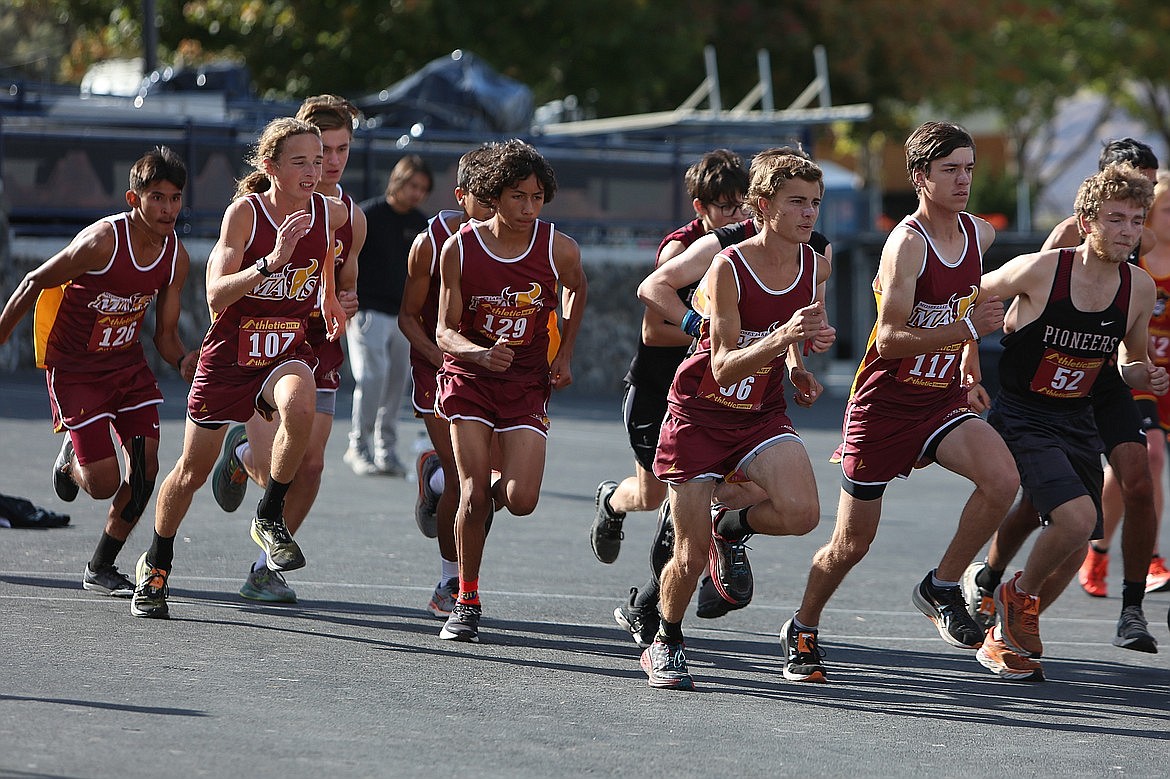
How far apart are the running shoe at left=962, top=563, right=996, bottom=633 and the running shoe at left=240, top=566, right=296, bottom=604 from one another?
294 centimetres

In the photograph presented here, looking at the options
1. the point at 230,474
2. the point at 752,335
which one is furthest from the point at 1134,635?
the point at 230,474

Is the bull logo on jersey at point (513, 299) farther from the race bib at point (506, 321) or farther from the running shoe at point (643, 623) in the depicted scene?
the running shoe at point (643, 623)

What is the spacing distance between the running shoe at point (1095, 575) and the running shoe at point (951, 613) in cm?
277

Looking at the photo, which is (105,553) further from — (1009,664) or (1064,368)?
(1064,368)

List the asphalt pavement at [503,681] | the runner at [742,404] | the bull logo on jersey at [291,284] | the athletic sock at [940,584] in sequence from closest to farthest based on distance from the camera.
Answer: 1. the asphalt pavement at [503,681]
2. the runner at [742,404]
3. the athletic sock at [940,584]
4. the bull logo on jersey at [291,284]

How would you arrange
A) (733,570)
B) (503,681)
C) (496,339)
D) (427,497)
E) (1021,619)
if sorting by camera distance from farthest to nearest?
1. (427,497)
2. (496,339)
3. (1021,619)
4. (733,570)
5. (503,681)

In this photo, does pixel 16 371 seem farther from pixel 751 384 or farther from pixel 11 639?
pixel 751 384

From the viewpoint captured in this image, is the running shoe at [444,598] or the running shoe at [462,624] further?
the running shoe at [444,598]

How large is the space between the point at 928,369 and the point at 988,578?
1380mm

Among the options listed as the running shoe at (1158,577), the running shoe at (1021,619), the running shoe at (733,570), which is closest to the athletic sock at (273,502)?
the running shoe at (733,570)

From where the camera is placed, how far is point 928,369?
635cm

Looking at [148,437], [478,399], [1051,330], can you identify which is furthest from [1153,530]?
[148,437]

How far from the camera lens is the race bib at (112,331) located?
7.35 m

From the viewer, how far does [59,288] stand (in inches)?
290
